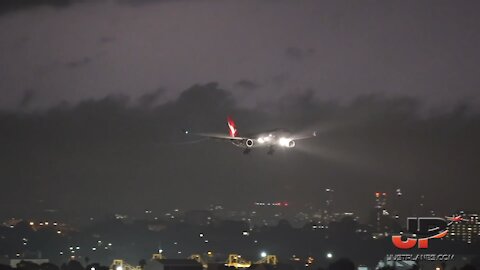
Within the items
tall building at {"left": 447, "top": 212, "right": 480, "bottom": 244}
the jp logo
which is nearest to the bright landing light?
the jp logo

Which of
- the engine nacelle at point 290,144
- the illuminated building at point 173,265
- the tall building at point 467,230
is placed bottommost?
the illuminated building at point 173,265

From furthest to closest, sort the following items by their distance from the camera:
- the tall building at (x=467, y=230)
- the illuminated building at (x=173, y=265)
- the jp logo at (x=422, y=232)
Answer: the tall building at (x=467, y=230) < the jp logo at (x=422, y=232) < the illuminated building at (x=173, y=265)

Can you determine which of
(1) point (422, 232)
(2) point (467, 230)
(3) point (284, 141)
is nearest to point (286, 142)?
(3) point (284, 141)

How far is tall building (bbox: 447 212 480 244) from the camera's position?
570ft

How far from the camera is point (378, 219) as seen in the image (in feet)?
518

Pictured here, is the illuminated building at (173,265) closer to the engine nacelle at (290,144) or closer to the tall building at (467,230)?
the engine nacelle at (290,144)

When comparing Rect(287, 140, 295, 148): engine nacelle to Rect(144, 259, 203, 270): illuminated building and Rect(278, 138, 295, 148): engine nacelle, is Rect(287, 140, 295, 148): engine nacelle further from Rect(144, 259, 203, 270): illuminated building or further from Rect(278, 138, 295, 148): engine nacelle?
Rect(144, 259, 203, 270): illuminated building

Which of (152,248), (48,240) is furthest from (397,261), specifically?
(48,240)

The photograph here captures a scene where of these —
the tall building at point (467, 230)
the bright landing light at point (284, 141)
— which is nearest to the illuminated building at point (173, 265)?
the bright landing light at point (284, 141)

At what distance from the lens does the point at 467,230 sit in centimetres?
17675

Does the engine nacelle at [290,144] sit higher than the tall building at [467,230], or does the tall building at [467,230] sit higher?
the tall building at [467,230]

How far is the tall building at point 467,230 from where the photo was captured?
174 metres

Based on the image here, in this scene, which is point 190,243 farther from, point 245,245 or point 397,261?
→ point 397,261

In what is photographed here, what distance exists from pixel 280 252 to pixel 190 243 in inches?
1086
